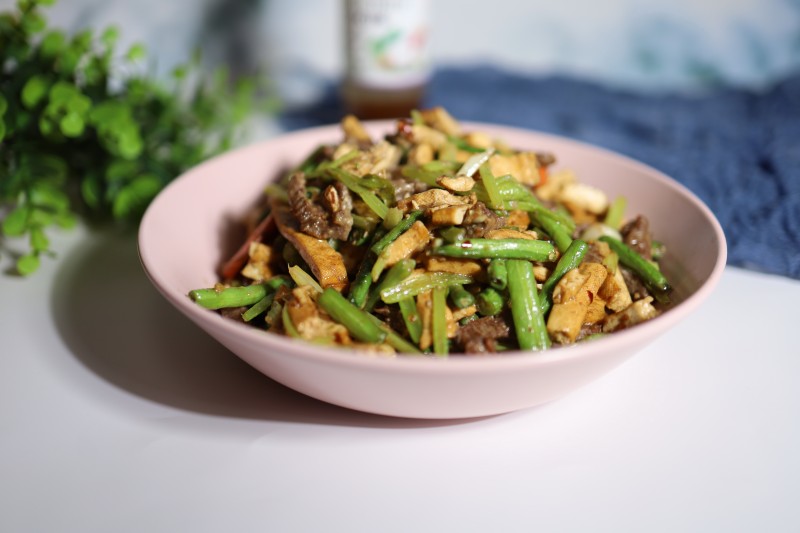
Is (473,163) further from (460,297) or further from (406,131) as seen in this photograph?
(460,297)

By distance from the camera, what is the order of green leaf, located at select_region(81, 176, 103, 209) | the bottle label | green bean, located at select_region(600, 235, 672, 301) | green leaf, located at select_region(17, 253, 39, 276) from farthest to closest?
the bottle label
green leaf, located at select_region(81, 176, 103, 209)
green leaf, located at select_region(17, 253, 39, 276)
green bean, located at select_region(600, 235, 672, 301)

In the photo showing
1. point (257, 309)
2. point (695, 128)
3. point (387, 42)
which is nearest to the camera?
point (257, 309)

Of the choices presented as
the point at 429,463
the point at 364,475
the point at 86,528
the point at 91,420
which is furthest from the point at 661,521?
the point at 91,420

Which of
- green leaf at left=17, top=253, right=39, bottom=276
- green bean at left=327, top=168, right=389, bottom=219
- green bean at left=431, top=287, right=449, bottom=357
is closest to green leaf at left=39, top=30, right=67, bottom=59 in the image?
green leaf at left=17, top=253, right=39, bottom=276

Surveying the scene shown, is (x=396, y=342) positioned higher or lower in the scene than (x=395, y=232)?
lower

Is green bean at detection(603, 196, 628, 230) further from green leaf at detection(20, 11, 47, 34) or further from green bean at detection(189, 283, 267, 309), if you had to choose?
green leaf at detection(20, 11, 47, 34)

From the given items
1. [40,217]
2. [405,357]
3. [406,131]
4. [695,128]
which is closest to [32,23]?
[40,217]

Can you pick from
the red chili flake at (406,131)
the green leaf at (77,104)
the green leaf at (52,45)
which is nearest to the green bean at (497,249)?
the red chili flake at (406,131)
